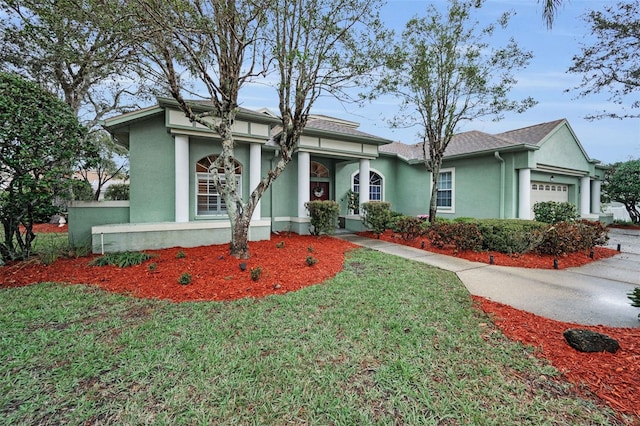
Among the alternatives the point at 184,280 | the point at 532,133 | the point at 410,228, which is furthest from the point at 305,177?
the point at 532,133

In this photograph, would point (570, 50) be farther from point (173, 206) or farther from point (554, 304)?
point (173, 206)

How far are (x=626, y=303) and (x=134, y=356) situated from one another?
688 centimetres

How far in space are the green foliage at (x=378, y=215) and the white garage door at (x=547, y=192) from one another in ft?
26.1

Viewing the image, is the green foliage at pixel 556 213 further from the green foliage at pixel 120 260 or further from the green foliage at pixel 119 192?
the green foliage at pixel 119 192

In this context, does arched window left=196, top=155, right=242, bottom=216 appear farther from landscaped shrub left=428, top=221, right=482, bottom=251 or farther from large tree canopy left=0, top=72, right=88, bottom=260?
landscaped shrub left=428, top=221, right=482, bottom=251

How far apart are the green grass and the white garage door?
12.4m

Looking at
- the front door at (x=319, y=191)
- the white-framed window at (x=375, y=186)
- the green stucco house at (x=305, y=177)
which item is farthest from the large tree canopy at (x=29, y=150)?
the white-framed window at (x=375, y=186)

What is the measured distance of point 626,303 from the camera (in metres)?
4.30

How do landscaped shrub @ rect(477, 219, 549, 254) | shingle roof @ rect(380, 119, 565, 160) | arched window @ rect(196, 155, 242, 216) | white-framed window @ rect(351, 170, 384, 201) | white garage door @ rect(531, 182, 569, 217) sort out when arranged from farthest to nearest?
white-framed window @ rect(351, 170, 384, 201) → white garage door @ rect(531, 182, 569, 217) → shingle roof @ rect(380, 119, 565, 160) → arched window @ rect(196, 155, 242, 216) → landscaped shrub @ rect(477, 219, 549, 254)

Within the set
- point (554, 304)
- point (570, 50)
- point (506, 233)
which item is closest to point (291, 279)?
point (554, 304)

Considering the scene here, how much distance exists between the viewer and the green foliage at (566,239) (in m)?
7.35

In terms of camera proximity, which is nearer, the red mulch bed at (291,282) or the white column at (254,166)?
the red mulch bed at (291,282)

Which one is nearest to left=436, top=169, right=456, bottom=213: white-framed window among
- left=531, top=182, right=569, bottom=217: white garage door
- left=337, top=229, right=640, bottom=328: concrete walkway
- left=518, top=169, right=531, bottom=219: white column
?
left=518, top=169, right=531, bottom=219: white column

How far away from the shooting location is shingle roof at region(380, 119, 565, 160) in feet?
39.4
